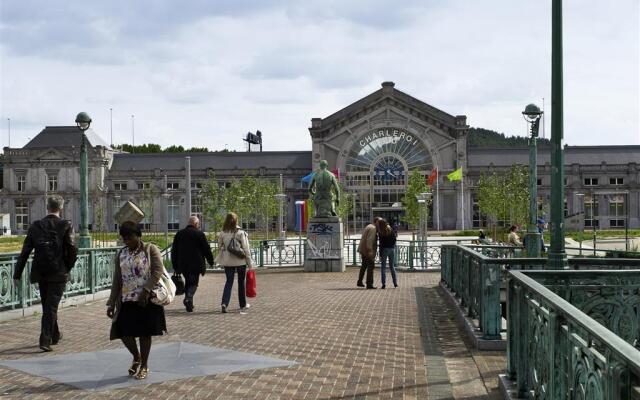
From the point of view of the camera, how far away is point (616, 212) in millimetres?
78812

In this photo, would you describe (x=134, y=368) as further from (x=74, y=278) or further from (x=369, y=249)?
(x=369, y=249)

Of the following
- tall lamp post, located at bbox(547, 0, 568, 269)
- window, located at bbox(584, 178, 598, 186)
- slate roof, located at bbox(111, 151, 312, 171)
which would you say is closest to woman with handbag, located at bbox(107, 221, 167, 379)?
tall lamp post, located at bbox(547, 0, 568, 269)

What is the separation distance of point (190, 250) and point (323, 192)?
13.2 m

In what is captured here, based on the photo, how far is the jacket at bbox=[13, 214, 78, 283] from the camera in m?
9.64

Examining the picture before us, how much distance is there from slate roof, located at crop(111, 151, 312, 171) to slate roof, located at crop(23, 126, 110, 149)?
16.8ft

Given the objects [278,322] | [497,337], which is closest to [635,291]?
[497,337]

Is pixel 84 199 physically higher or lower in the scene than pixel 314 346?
higher

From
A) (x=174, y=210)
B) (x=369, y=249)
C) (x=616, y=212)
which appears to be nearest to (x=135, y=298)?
(x=369, y=249)

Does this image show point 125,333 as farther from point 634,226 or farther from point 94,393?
point 634,226

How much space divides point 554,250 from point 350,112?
7443 centimetres

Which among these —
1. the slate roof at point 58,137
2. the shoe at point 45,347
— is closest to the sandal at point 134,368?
the shoe at point 45,347

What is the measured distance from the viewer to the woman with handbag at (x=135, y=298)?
25.4ft

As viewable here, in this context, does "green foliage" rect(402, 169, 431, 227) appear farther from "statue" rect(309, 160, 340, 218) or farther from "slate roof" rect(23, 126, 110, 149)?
"slate roof" rect(23, 126, 110, 149)

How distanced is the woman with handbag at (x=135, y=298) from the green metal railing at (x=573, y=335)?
3498 millimetres
